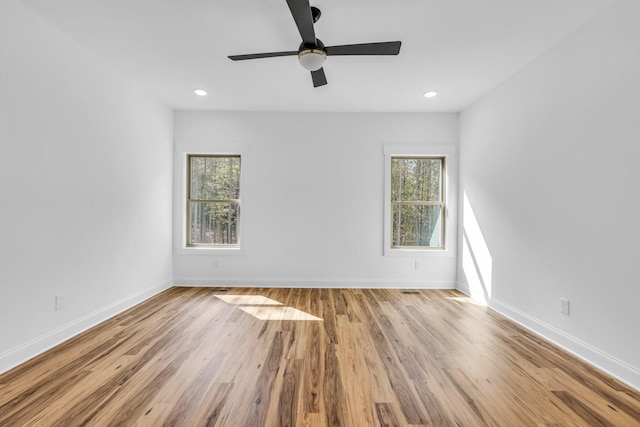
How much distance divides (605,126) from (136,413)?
359 cm

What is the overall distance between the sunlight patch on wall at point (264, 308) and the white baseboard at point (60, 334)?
1.04m

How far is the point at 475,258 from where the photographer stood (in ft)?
12.7

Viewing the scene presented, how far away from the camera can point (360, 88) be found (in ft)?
11.6

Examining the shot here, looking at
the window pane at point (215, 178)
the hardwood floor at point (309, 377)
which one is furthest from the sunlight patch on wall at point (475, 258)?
the window pane at point (215, 178)

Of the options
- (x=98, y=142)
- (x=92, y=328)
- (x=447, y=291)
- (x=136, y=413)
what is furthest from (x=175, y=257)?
(x=447, y=291)

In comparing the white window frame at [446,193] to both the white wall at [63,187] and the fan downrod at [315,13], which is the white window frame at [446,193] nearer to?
the fan downrod at [315,13]

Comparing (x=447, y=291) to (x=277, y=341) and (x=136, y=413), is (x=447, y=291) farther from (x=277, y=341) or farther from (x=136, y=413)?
(x=136, y=413)

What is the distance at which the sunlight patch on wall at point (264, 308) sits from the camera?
10.0 ft

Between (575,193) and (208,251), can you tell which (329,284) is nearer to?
(208,251)

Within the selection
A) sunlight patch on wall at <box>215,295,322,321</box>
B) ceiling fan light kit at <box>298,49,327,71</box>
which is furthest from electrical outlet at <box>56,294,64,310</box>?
ceiling fan light kit at <box>298,49,327,71</box>

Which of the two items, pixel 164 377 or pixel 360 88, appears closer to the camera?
pixel 164 377

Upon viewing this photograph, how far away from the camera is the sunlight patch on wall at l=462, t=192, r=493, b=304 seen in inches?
141

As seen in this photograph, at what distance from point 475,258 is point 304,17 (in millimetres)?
3518

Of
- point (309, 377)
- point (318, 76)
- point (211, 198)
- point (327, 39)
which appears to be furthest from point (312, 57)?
point (211, 198)
